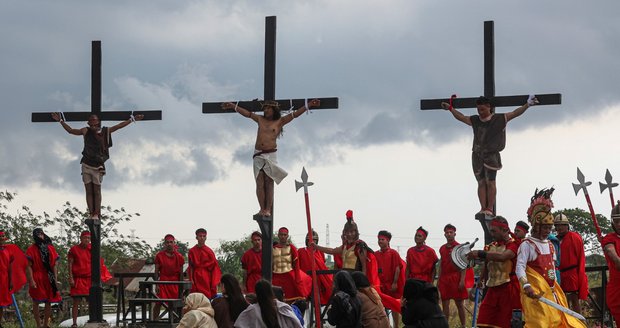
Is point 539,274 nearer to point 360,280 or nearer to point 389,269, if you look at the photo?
point 360,280

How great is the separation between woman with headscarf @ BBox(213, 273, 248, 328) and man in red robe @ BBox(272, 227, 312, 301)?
23.1 feet

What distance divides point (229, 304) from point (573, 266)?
6425mm

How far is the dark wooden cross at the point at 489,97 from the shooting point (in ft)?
54.2

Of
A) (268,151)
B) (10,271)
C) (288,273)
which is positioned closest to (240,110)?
(268,151)

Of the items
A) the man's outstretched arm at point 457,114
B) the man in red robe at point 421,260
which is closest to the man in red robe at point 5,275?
the man in red robe at point 421,260

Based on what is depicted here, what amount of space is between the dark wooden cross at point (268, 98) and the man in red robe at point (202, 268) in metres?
3.14

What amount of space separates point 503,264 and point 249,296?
3.20 meters

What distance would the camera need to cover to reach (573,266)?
642 inches

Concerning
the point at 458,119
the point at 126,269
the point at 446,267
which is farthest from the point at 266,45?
the point at 126,269

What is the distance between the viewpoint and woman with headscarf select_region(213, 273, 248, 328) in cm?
1198

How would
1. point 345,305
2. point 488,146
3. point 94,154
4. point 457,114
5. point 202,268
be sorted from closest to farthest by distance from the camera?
point 345,305
point 488,146
point 457,114
point 94,154
point 202,268

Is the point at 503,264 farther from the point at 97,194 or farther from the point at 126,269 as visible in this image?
the point at 126,269

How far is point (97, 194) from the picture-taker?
19.3 metres

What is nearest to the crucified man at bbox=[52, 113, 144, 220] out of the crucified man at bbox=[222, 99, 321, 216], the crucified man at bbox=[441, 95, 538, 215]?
the crucified man at bbox=[222, 99, 321, 216]
